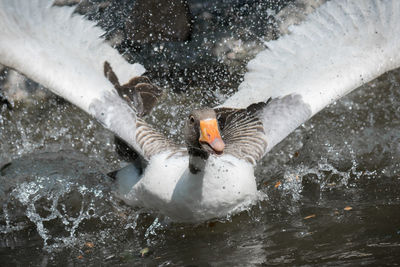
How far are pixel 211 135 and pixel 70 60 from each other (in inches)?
84.2

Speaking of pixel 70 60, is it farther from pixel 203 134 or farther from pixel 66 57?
pixel 203 134

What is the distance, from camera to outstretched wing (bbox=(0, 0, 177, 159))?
215 inches

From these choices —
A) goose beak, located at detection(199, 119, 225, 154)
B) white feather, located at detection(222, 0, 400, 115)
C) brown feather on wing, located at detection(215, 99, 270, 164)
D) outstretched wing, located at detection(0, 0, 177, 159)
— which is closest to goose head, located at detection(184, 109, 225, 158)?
goose beak, located at detection(199, 119, 225, 154)

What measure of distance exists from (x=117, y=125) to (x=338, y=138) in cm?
304

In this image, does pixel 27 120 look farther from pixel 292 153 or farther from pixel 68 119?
pixel 292 153

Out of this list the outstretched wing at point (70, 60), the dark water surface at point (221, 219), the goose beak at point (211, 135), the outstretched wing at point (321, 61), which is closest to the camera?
the goose beak at point (211, 135)

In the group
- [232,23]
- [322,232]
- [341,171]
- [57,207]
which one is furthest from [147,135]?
[232,23]

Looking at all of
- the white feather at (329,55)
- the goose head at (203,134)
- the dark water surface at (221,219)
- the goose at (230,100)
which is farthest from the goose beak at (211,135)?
the white feather at (329,55)

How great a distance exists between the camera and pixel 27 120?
Answer: 316 inches

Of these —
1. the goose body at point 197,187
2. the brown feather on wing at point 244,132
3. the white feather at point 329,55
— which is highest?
the white feather at point 329,55

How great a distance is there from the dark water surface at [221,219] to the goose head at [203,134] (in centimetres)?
84

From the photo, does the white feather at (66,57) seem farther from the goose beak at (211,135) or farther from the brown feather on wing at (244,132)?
the goose beak at (211,135)

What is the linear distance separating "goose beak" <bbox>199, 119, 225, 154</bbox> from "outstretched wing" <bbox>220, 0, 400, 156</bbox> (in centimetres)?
131

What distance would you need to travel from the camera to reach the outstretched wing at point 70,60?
5.45 metres
